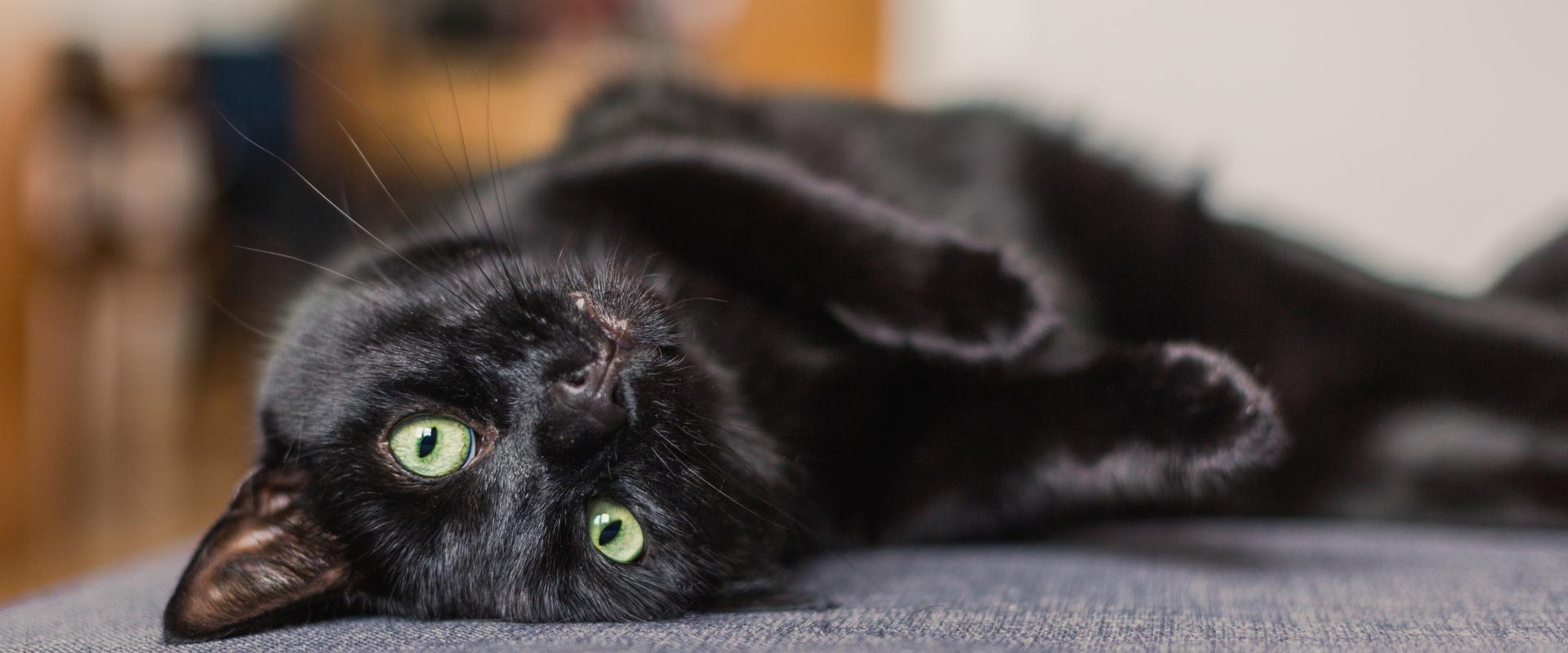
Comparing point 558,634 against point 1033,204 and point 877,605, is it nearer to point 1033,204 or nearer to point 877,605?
point 877,605

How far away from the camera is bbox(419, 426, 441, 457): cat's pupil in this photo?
0.80 metres

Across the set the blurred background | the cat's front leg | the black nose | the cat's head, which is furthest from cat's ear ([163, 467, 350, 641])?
the blurred background

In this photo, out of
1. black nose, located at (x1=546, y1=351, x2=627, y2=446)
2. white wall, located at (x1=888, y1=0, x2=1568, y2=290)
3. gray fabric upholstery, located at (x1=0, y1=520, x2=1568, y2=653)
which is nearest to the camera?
gray fabric upholstery, located at (x1=0, y1=520, x2=1568, y2=653)

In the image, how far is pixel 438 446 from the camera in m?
0.80

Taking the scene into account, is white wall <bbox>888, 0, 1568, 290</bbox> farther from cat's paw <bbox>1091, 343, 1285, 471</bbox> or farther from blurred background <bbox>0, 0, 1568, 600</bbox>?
cat's paw <bbox>1091, 343, 1285, 471</bbox>

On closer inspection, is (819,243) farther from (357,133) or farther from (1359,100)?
(357,133)

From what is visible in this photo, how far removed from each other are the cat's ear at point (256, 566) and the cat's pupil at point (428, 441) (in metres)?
0.10

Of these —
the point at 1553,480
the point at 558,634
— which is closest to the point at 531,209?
the point at 558,634

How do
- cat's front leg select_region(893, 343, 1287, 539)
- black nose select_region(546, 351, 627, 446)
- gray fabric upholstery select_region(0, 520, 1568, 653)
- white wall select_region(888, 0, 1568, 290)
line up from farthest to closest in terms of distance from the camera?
white wall select_region(888, 0, 1568, 290) < cat's front leg select_region(893, 343, 1287, 539) < black nose select_region(546, 351, 627, 446) < gray fabric upholstery select_region(0, 520, 1568, 653)

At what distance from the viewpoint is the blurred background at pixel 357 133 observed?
2.07m

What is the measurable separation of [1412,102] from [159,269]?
2.80 meters

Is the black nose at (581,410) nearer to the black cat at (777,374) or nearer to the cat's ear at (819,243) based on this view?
the black cat at (777,374)

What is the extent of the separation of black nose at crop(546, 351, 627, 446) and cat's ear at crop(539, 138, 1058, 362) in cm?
26

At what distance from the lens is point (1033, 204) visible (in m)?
1.17
